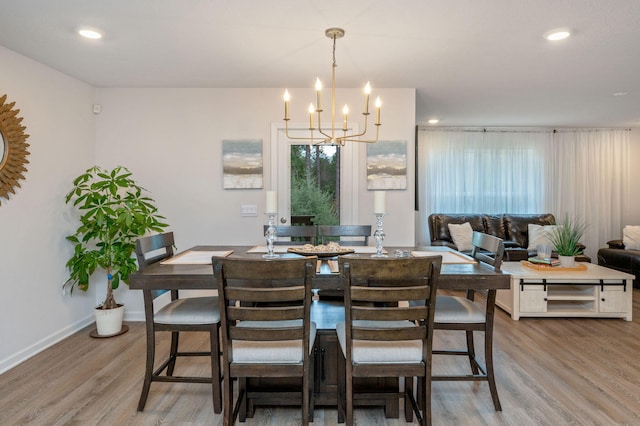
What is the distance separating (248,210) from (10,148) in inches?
77.2

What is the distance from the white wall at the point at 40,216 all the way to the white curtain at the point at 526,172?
4796 mm

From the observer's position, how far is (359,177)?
4.01 meters

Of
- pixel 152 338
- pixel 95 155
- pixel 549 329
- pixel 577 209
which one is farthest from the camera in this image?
pixel 577 209

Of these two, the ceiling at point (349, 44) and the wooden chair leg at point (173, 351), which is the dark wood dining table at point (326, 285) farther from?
the ceiling at point (349, 44)

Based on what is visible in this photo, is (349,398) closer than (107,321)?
Yes

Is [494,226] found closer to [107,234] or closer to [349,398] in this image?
[349,398]

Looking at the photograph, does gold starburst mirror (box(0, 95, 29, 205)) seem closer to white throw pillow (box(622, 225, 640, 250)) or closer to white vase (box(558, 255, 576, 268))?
white vase (box(558, 255, 576, 268))

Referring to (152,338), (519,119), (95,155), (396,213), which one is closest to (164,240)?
(152,338)

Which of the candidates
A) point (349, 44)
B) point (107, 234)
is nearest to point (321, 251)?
point (349, 44)

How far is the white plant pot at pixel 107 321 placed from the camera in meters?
3.41

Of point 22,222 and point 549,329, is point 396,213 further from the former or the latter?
point 22,222

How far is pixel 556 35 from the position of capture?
2.65 metres

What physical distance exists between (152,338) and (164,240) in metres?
0.67

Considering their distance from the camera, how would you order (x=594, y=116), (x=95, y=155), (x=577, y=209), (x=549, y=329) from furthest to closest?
(x=577, y=209) → (x=594, y=116) → (x=95, y=155) → (x=549, y=329)
